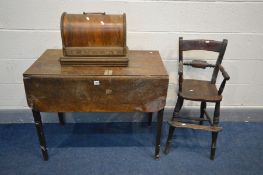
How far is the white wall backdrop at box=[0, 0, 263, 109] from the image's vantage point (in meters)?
2.10

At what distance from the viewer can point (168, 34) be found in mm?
2227

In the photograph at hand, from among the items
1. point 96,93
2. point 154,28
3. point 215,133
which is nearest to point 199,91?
point 215,133

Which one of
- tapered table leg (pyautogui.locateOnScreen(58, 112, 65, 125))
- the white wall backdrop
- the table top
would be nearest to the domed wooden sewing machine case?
the table top

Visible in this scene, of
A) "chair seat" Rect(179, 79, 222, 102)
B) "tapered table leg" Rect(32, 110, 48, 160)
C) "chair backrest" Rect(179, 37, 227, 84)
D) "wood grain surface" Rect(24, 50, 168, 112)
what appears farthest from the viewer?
"chair backrest" Rect(179, 37, 227, 84)

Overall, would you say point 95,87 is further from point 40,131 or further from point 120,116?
point 120,116

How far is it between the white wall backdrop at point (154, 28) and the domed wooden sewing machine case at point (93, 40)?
0.39 m

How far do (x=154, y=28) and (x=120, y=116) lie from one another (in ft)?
3.17

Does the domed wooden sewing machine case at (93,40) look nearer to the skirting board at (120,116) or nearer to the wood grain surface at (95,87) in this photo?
the wood grain surface at (95,87)

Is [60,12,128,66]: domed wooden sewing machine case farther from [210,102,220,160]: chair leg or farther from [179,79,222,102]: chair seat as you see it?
[210,102,220,160]: chair leg

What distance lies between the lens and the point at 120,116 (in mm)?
2586

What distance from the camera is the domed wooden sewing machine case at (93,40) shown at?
1.75 meters

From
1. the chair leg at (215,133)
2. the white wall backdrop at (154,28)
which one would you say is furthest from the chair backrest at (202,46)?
the chair leg at (215,133)

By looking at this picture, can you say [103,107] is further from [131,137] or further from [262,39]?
[262,39]

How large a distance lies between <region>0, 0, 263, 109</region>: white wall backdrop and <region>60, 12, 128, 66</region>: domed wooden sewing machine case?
0.39m
